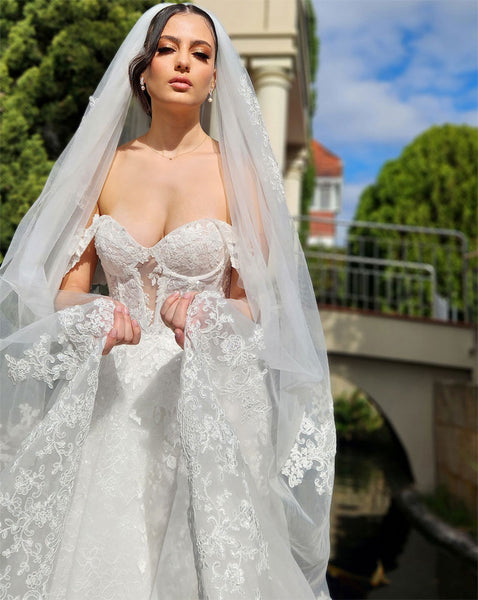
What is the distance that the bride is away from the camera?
67.2 inches

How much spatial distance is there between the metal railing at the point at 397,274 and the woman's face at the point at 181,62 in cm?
631

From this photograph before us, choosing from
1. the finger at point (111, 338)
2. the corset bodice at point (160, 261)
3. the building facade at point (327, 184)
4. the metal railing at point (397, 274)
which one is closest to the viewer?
the finger at point (111, 338)

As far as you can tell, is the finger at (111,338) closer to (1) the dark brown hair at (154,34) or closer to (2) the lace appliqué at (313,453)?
(2) the lace appliqué at (313,453)

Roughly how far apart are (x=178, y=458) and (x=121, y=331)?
1.41 ft

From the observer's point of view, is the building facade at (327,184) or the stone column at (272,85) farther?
the building facade at (327,184)

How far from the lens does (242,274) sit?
2.02 metres

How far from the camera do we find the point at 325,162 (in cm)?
4312

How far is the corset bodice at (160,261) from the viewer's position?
2.01m

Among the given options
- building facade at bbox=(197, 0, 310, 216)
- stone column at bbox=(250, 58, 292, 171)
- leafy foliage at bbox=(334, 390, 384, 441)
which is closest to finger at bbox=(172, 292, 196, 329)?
building facade at bbox=(197, 0, 310, 216)

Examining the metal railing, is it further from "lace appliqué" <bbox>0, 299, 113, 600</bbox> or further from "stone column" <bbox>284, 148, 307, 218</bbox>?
"lace appliqué" <bbox>0, 299, 113, 600</bbox>

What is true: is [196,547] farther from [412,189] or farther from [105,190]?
[412,189]

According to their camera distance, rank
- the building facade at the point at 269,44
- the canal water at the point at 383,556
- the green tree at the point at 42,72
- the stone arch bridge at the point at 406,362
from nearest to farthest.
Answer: the green tree at the point at 42,72
the canal water at the point at 383,556
the building facade at the point at 269,44
the stone arch bridge at the point at 406,362

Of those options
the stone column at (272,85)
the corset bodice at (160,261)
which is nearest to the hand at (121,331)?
the corset bodice at (160,261)

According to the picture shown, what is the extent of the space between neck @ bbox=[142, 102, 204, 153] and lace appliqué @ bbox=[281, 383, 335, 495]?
977 millimetres
